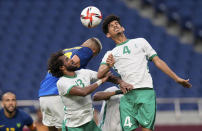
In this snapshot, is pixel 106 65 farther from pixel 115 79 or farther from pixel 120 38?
pixel 120 38

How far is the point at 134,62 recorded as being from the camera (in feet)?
18.2

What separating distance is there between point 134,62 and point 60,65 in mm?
929

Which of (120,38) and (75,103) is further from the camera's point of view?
(120,38)

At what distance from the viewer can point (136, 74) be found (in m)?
5.52

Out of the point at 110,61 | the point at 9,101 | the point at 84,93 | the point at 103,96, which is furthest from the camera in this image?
the point at 9,101

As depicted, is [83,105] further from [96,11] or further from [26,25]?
[26,25]

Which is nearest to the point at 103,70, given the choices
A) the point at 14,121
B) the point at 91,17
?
the point at 91,17

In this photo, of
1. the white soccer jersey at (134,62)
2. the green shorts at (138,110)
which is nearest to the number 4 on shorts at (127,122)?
the green shorts at (138,110)

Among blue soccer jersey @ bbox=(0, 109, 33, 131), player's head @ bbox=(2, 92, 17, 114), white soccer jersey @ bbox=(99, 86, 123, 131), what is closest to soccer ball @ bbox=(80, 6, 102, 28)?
white soccer jersey @ bbox=(99, 86, 123, 131)

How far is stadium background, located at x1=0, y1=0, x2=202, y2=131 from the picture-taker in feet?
41.1

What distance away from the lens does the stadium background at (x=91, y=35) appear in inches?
493

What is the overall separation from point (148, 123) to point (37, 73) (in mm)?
7833

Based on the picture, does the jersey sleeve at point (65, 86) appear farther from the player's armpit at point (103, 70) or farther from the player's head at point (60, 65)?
the player's armpit at point (103, 70)

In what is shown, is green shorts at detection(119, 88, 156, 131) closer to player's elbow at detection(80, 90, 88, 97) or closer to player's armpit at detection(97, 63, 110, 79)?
player's armpit at detection(97, 63, 110, 79)
